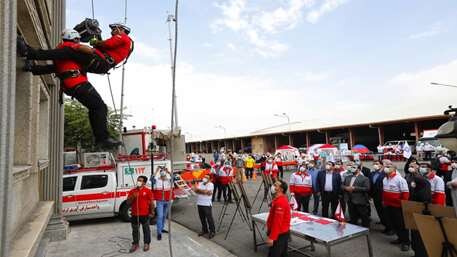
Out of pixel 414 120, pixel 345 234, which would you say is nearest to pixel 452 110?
pixel 345 234

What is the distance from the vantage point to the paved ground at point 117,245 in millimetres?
7773

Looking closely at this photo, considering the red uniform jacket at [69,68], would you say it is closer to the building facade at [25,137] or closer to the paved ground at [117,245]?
the building facade at [25,137]

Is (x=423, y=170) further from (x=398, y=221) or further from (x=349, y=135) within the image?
(x=349, y=135)

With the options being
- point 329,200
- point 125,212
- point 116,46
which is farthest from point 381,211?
point 116,46

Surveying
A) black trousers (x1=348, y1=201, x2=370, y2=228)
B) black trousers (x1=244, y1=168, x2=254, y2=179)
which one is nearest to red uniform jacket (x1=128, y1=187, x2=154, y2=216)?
black trousers (x1=348, y1=201, x2=370, y2=228)

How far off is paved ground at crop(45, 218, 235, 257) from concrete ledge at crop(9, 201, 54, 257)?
380 centimetres

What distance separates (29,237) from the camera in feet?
9.86

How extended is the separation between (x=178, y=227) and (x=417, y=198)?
6948 mm

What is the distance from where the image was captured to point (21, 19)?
322 centimetres

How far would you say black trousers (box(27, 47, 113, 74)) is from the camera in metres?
2.55

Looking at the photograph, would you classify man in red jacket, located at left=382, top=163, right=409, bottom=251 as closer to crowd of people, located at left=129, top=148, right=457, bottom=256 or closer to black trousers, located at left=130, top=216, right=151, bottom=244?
crowd of people, located at left=129, top=148, right=457, bottom=256

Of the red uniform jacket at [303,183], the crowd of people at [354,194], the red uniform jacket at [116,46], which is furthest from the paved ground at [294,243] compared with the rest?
the red uniform jacket at [116,46]

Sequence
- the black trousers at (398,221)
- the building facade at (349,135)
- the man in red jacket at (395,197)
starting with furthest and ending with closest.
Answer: the building facade at (349,135), the man in red jacket at (395,197), the black trousers at (398,221)

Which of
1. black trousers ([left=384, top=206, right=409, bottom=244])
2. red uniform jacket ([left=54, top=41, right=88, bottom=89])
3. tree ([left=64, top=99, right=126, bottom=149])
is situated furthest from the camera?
tree ([left=64, top=99, right=126, bottom=149])
